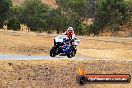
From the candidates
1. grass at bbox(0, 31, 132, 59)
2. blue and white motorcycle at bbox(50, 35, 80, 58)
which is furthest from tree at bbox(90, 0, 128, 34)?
blue and white motorcycle at bbox(50, 35, 80, 58)

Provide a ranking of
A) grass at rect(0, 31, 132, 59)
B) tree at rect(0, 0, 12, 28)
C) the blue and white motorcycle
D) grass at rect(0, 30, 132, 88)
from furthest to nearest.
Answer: tree at rect(0, 0, 12, 28), grass at rect(0, 31, 132, 59), the blue and white motorcycle, grass at rect(0, 30, 132, 88)

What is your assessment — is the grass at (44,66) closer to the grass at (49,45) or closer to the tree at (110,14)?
the grass at (49,45)

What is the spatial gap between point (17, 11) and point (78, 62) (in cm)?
5091

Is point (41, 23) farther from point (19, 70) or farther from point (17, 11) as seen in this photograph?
point (19, 70)

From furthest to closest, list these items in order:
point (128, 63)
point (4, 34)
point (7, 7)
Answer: point (7, 7) < point (4, 34) < point (128, 63)

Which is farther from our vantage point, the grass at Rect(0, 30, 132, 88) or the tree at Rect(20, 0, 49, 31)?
the tree at Rect(20, 0, 49, 31)

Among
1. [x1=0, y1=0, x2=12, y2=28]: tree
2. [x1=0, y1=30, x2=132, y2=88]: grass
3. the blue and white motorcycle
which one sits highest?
[x1=0, y1=0, x2=12, y2=28]: tree

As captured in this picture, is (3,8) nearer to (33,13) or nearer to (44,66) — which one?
(33,13)

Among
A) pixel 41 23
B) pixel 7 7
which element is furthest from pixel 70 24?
pixel 7 7

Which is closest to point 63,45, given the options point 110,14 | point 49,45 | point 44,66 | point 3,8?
point 44,66

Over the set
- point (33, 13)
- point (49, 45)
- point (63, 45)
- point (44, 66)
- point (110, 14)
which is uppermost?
point (33, 13)

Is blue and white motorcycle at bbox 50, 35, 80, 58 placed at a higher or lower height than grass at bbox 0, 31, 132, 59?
higher

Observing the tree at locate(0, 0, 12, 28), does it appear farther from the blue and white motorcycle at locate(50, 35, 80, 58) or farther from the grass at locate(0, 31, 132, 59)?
the blue and white motorcycle at locate(50, 35, 80, 58)

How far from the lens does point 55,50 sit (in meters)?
28.3
